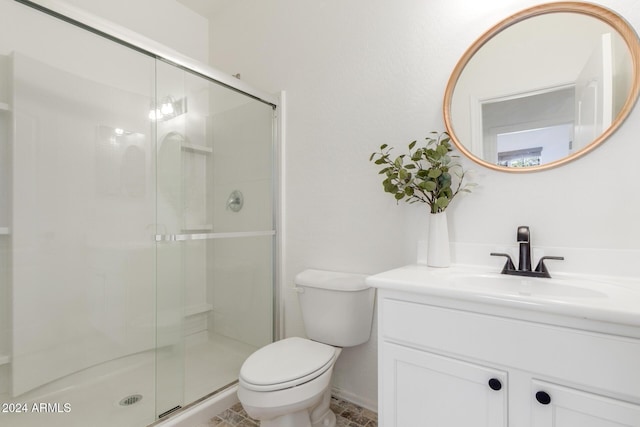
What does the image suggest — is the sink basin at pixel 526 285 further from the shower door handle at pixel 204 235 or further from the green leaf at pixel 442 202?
the shower door handle at pixel 204 235

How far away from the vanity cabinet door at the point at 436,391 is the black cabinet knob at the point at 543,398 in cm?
7

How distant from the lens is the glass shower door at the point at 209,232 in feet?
5.09

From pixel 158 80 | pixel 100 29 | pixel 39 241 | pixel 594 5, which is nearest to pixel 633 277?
pixel 594 5

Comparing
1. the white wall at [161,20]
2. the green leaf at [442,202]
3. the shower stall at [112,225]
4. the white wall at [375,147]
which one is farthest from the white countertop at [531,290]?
the white wall at [161,20]

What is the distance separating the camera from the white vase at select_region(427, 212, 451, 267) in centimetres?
129

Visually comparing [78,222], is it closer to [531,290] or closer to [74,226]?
[74,226]

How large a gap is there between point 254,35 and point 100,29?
1.15m

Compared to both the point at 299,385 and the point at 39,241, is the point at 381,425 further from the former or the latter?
the point at 39,241

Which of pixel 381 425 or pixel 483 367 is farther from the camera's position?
pixel 381 425

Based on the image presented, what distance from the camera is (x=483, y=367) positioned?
0.88m

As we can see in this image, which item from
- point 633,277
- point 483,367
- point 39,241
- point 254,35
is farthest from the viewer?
point 254,35

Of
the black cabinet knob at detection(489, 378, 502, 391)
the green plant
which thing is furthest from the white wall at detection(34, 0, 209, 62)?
the black cabinet knob at detection(489, 378, 502, 391)

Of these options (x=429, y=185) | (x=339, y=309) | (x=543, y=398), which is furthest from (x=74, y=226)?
(x=543, y=398)

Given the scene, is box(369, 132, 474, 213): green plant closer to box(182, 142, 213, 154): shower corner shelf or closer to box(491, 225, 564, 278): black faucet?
box(491, 225, 564, 278): black faucet
